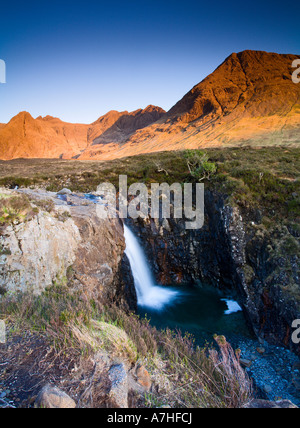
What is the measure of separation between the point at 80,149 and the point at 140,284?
360 ft

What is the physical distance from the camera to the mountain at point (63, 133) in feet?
316

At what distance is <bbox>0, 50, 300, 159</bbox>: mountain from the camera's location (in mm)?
53875

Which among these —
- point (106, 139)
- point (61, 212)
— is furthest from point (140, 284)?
point (106, 139)

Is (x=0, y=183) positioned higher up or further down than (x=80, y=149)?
further down

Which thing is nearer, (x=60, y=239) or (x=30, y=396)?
(x=30, y=396)

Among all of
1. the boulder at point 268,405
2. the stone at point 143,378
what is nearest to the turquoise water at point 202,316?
the stone at point 143,378

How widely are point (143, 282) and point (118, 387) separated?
1062cm

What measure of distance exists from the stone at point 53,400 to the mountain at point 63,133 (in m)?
95.6

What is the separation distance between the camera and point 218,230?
13445mm

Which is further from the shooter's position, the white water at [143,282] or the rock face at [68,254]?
the white water at [143,282]

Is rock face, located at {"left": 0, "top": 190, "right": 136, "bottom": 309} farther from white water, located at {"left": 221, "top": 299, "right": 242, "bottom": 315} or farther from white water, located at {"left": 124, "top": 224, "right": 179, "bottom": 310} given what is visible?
white water, located at {"left": 221, "top": 299, "right": 242, "bottom": 315}

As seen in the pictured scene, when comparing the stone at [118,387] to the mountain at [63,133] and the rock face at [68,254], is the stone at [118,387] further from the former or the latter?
the mountain at [63,133]

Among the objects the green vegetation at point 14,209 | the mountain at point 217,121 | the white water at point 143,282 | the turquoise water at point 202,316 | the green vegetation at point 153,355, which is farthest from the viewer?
the mountain at point 217,121

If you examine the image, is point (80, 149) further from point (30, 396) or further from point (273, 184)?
point (30, 396)
